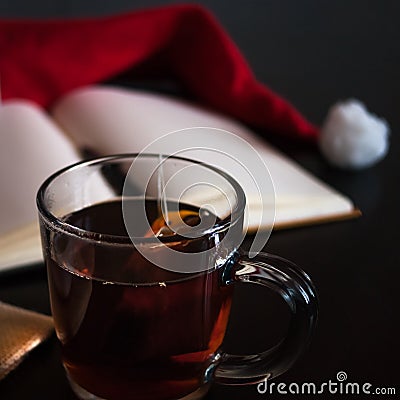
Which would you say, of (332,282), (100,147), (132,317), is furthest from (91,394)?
(100,147)

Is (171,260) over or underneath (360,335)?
over

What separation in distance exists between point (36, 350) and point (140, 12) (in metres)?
0.56

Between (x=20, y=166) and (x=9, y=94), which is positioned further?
(x=9, y=94)

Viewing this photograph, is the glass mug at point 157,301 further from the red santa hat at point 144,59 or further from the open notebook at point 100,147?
the red santa hat at point 144,59

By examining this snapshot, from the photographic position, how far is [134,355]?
0.39 meters

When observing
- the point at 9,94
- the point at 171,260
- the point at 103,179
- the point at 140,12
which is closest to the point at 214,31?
the point at 140,12

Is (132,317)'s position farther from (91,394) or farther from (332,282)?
(332,282)

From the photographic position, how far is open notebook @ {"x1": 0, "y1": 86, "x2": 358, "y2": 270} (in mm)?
580

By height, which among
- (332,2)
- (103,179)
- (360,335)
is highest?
(103,179)

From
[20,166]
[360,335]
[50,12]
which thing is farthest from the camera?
[50,12]

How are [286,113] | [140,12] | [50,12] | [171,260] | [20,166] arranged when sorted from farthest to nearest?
[50,12] → [140,12] → [286,113] → [20,166] → [171,260]

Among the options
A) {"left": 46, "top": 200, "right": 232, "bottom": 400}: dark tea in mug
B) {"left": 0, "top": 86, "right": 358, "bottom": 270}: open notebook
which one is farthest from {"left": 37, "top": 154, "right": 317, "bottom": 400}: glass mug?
{"left": 0, "top": 86, "right": 358, "bottom": 270}: open notebook

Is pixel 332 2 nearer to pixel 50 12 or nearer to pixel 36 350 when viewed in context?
pixel 50 12

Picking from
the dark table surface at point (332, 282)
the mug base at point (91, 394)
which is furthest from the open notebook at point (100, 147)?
the mug base at point (91, 394)
